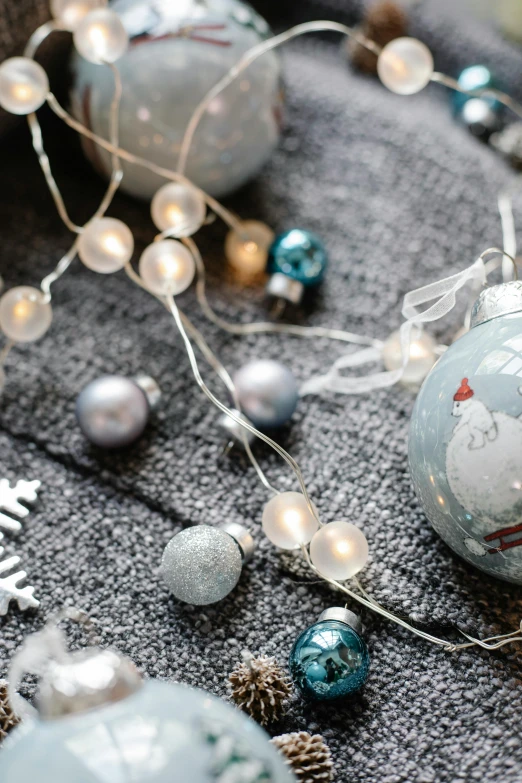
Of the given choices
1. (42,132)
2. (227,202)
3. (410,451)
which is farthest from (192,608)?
(42,132)

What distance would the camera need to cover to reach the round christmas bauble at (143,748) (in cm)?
38

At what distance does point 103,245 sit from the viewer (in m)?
0.72

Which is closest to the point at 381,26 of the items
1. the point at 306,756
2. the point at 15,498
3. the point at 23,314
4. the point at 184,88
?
the point at 184,88

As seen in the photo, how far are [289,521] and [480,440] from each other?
18cm

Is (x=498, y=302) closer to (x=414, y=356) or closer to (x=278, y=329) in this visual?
(x=414, y=356)

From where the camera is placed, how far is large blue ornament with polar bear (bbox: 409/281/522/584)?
52 cm

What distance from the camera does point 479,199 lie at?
0.86m

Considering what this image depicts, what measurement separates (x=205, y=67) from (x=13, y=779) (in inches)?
24.5

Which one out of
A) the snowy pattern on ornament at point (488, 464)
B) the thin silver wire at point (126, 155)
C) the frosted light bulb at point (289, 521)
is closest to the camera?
the snowy pattern on ornament at point (488, 464)

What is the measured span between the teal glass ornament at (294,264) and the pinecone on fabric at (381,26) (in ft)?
1.08

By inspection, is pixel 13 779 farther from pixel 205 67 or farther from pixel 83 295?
pixel 205 67

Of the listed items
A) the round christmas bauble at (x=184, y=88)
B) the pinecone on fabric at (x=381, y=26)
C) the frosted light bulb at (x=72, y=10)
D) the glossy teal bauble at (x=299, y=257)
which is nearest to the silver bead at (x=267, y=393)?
the glossy teal bauble at (x=299, y=257)

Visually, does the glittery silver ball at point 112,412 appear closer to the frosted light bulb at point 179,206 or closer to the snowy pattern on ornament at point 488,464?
the frosted light bulb at point 179,206

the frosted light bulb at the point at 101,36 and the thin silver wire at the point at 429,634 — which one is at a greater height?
the frosted light bulb at the point at 101,36
